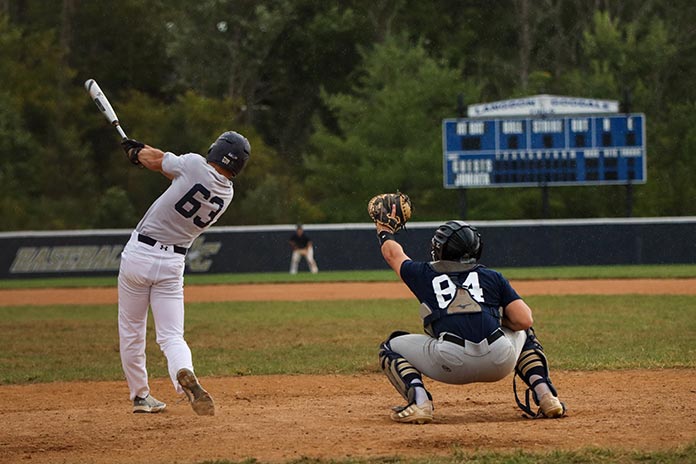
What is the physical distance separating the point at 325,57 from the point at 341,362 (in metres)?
39.1

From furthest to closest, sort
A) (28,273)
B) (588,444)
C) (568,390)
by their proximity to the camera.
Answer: (28,273) → (568,390) → (588,444)

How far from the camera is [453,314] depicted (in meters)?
6.73

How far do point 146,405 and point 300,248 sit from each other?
2113cm

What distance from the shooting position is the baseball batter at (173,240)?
7.37 m

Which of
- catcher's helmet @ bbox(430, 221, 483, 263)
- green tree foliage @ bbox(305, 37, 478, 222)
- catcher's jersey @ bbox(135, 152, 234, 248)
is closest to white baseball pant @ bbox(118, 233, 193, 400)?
catcher's jersey @ bbox(135, 152, 234, 248)

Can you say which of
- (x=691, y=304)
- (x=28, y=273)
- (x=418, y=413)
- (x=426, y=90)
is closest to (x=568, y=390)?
(x=418, y=413)

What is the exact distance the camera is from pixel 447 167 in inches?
1118

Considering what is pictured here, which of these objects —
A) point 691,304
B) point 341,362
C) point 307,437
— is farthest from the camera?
point 691,304

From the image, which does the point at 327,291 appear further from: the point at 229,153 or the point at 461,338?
the point at 461,338

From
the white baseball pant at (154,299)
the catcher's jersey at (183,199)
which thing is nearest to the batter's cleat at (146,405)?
the white baseball pant at (154,299)

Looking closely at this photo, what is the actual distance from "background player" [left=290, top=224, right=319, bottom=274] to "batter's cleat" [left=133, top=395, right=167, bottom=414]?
815 inches

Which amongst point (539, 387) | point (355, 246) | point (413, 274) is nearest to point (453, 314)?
point (413, 274)

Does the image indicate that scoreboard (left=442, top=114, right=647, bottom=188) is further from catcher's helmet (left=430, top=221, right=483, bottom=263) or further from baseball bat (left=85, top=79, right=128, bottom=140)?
catcher's helmet (left=430, top=221, right=483, bottom=263)

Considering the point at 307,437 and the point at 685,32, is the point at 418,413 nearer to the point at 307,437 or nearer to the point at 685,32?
the point at 307,437
